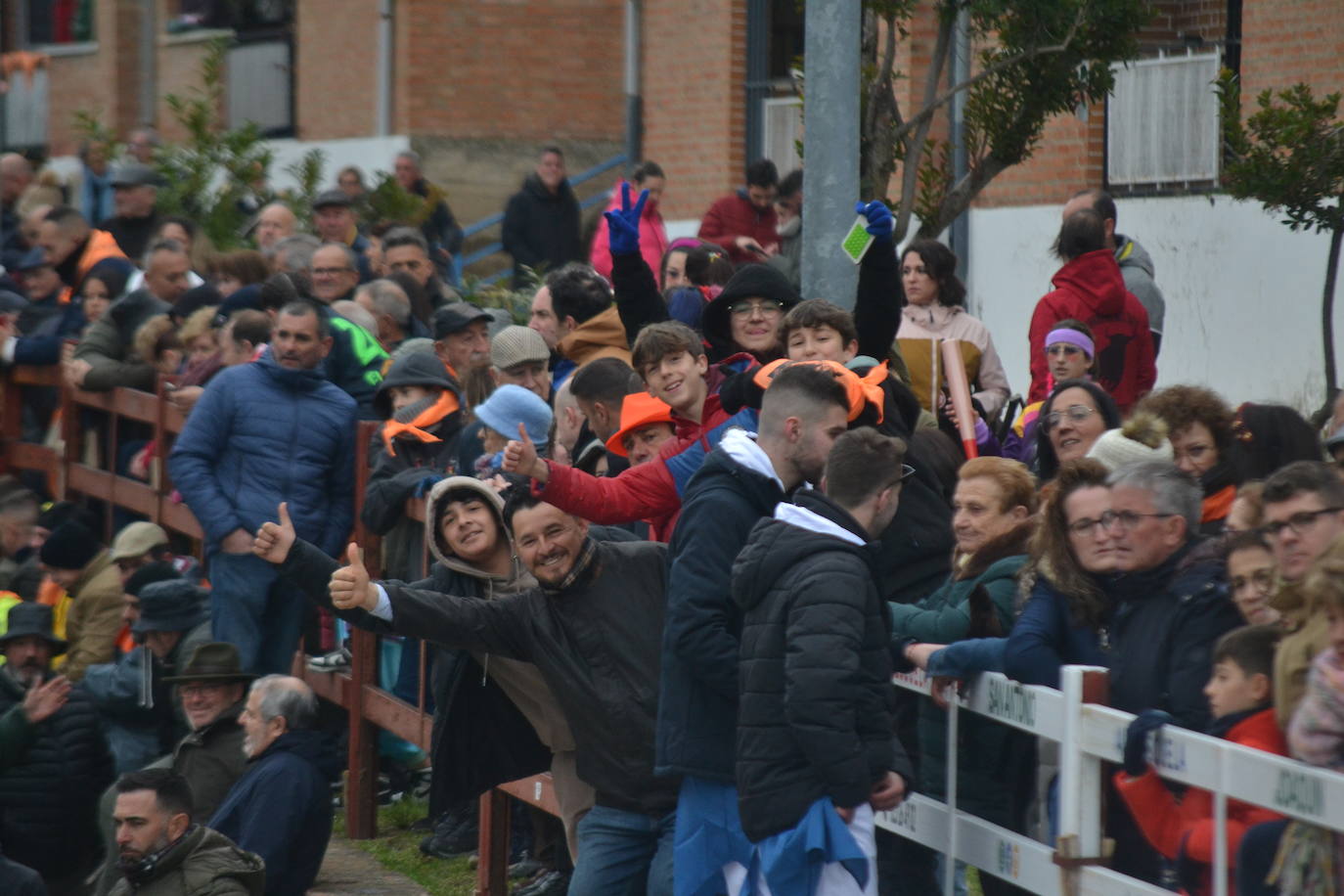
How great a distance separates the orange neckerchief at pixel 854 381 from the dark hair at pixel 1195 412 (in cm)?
89

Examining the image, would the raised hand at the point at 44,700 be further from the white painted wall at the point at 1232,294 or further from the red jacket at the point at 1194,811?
the white painted wall at the point at 1232,294

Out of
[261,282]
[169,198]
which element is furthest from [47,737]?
[169,198]

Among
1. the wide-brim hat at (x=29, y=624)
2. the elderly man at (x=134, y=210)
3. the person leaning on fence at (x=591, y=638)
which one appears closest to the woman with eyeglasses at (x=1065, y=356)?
the person leaning on fence at (x=591, y=638)

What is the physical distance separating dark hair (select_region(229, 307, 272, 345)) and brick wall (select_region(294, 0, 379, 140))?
403 inches

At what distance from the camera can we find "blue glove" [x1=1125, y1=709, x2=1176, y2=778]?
4.52 meters

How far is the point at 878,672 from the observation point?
16.3 feet

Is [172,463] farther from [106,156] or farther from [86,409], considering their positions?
[106,156]

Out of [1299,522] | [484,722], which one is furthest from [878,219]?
[1299,522]

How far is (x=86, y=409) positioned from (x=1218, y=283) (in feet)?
23.1

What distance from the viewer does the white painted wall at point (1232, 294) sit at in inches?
443

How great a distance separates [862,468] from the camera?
16.7 ft

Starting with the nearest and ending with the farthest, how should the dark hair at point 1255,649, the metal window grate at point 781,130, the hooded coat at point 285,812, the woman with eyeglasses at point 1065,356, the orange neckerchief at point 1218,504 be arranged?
the dark hair at point 1255,649
the orange neckerchief at point 1218,504
the hooded coat at point 285,812
the woman with eyeglasses at point 1065,356
the metal window grate at point 781,130

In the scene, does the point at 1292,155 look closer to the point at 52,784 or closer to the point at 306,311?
the point at 306,311

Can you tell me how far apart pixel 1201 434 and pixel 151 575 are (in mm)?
5145
